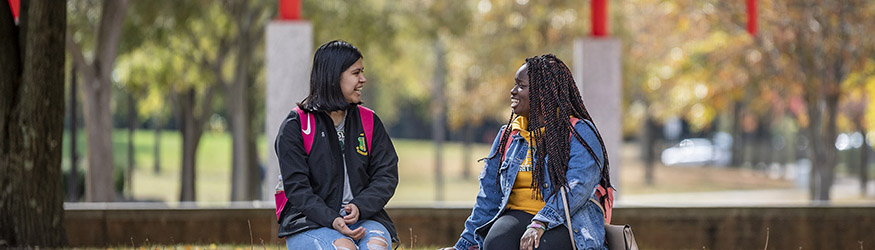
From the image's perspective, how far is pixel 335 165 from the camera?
4.85 m

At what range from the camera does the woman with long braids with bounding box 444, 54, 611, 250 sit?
4613 mm

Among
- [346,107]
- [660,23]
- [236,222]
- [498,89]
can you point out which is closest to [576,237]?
[346,107]

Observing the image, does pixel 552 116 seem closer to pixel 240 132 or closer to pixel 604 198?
pixel 604 198

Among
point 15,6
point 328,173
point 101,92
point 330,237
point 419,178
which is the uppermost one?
point 15,6

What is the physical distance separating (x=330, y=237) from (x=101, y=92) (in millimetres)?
11239

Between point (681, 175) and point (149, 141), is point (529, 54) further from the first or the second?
point (149, 141)

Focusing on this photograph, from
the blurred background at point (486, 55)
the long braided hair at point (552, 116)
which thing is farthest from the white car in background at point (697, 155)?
the long braided hair at point (552, 116)

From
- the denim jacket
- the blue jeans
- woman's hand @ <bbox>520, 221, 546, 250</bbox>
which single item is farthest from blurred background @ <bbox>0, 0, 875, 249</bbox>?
woman's hand @ <bbox>520, 221, 546, 250</bbox>

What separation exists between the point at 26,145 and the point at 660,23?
17.7 meters

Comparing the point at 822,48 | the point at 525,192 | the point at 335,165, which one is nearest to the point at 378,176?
the point at 335,165

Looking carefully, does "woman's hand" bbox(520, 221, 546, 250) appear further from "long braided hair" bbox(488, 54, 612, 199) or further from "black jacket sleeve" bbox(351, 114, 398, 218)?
"black jacket sleeve" bbox(351, 114, 398, 218)

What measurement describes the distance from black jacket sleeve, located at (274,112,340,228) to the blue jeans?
0.04 m

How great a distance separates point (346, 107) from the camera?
191 inches

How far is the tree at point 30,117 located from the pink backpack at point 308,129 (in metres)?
3.55
